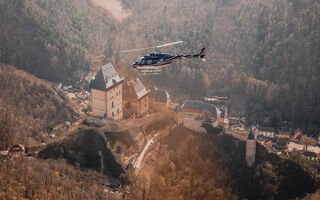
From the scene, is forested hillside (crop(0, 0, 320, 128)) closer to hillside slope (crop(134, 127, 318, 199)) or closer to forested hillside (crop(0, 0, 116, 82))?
forested hillside (crop(0, 0, 116, 82))

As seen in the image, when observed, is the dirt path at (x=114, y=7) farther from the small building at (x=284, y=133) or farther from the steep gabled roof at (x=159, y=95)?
the small building at (x=284, y=133)

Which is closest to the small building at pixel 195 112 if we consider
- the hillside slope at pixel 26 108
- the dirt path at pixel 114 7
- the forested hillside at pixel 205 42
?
the forested hillside at pixel 205 42

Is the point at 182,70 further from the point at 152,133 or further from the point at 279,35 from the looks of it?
the point at 152,133

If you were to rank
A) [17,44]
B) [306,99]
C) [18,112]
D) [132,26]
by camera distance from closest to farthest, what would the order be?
[18,112] < [306,99] < [17,44] < [132,26]

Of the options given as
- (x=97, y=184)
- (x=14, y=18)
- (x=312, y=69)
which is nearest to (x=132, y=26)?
(x=14, y=18)

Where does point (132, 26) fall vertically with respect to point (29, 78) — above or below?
above

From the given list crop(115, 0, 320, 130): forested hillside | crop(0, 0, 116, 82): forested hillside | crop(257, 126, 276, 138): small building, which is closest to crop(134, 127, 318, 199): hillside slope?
crop(257, 126, 276, 138): small building

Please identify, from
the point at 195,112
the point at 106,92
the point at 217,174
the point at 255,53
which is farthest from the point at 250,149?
the point at 255,53
